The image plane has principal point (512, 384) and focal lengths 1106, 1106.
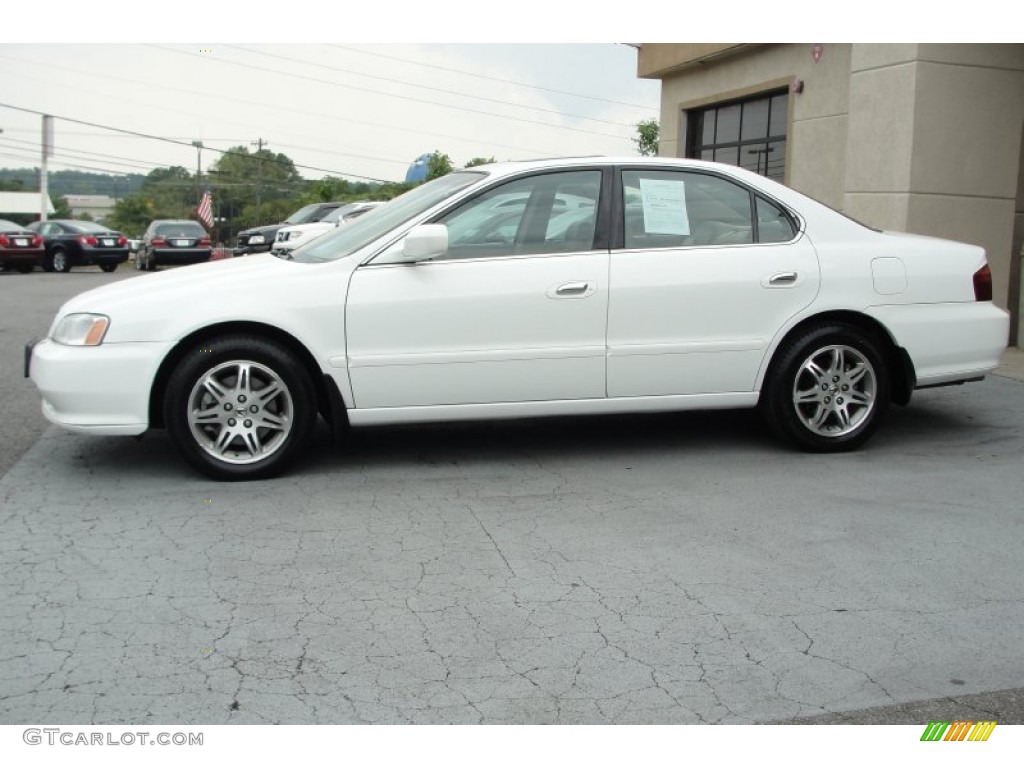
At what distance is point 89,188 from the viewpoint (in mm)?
90750

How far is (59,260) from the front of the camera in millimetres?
29031

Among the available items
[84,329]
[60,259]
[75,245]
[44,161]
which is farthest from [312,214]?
[44,161]

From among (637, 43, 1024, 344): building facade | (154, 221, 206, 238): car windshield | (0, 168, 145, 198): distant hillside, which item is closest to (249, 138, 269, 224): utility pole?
(0, 168, 145, 198): distant hillside

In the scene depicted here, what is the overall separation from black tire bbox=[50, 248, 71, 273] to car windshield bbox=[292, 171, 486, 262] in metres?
24.9

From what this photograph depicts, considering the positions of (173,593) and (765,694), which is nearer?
(765,694)

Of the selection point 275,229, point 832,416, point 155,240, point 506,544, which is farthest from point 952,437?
point 155,240

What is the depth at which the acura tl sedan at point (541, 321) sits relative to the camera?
18.3ft

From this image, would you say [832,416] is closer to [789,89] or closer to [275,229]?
[789,89]

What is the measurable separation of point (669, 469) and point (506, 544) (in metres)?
1.58

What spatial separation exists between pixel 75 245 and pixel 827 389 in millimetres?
26664

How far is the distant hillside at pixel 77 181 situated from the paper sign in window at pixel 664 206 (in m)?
76.0

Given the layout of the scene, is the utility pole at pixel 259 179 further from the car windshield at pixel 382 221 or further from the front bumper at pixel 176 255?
the car windshield at pixel 382 221

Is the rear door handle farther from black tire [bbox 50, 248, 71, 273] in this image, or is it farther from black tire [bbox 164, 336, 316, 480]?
black tire [bbox 50, 248, 71, 273]

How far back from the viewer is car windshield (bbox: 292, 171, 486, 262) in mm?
5980
